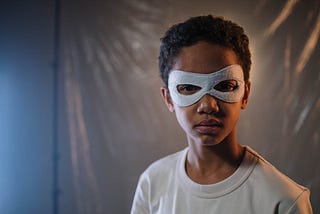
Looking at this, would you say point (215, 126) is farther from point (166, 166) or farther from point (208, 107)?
point (166, 166)

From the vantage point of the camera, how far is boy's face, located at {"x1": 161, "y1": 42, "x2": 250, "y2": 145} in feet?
2.25

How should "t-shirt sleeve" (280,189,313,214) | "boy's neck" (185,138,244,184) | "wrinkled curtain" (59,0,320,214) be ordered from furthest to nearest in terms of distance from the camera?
"wrinkled curtain" (59,0,320,214) < "boy's neck" (185,138,244,184) < "t-shirt sleeve" (280,189,313,214)

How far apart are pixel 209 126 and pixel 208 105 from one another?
0.05 m

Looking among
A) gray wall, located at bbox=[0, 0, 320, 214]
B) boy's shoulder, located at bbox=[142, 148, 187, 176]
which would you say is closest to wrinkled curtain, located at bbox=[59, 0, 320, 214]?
gray wall, located at bbox=[0, 0, 320, 214]

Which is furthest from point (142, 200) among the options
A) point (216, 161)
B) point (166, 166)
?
point (216, 161)

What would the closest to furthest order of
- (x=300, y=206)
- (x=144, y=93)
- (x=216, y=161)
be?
(x=300, y=206) → (x=216, y=161) → (x=144, y=93)

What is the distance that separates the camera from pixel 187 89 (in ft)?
2.38

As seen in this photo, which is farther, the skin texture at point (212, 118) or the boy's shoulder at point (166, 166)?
the boy's shoulder at point (166, 166)

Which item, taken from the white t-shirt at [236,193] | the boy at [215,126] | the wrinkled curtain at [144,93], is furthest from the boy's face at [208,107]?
the wrinkled curtain at [144,93]

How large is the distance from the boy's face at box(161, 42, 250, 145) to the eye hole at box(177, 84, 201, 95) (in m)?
0.03

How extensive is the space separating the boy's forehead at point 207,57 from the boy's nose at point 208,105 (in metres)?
0.07

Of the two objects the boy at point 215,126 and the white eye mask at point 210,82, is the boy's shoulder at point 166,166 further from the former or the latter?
the white eye mask at point 210,82

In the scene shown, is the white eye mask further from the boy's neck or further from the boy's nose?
the boy's neck

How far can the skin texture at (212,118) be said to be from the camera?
0.69 m
